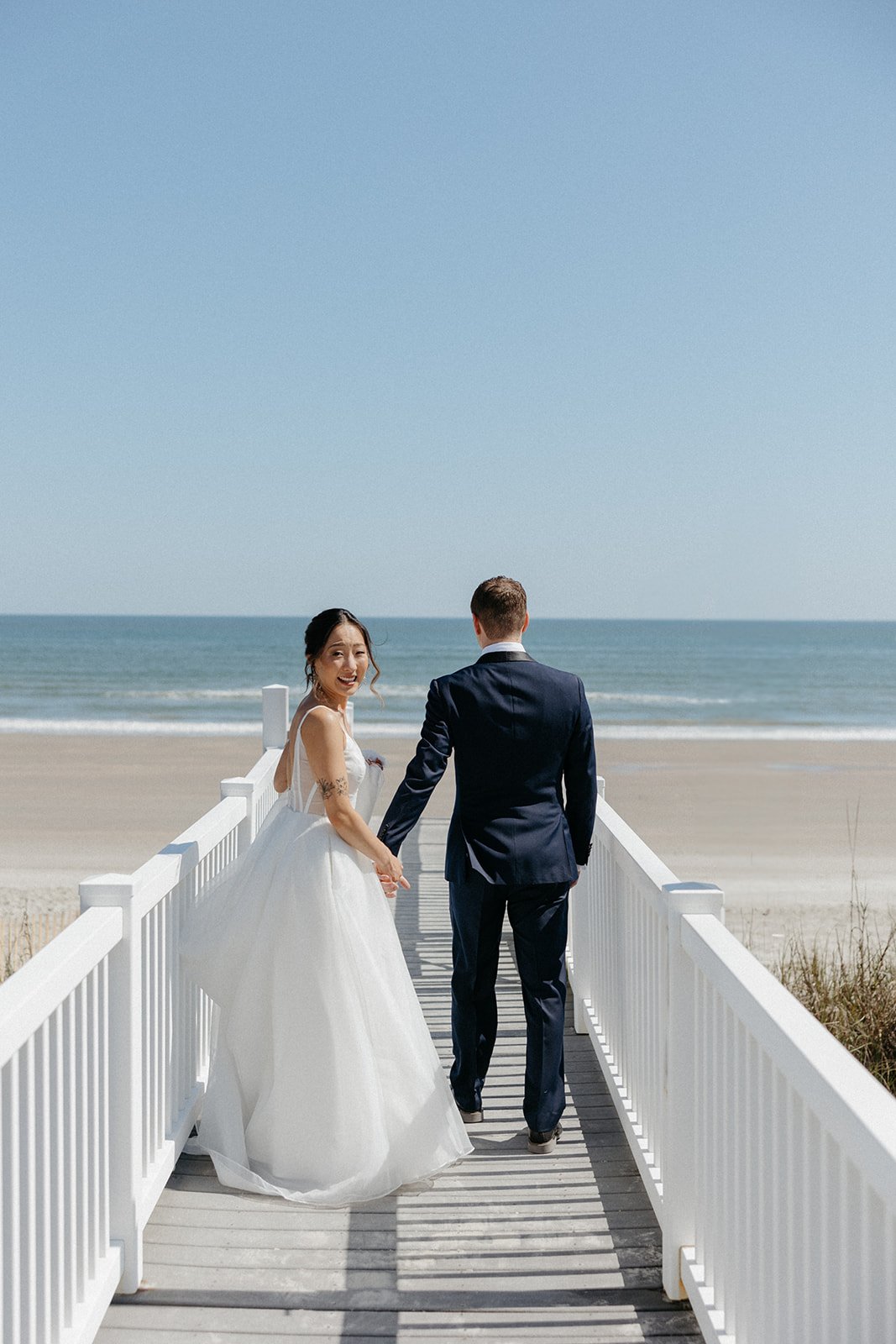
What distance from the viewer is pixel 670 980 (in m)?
2.80

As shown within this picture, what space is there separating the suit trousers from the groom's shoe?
0.06 ft

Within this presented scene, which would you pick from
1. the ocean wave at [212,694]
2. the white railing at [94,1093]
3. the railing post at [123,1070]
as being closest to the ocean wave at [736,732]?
the ocean wave at [212,694]

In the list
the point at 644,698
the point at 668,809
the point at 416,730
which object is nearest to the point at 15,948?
the point at 668,809

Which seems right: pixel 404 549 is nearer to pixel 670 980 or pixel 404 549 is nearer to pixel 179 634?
pixel 179 634

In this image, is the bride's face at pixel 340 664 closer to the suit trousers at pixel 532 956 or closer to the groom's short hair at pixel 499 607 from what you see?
the groom's short hair at pixel 499 607

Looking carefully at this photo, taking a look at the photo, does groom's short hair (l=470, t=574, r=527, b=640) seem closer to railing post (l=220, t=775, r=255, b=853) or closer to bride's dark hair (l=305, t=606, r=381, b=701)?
bride's dark hair (l=305, t=606, r=381, b=701)

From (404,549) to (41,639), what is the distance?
27.7 m

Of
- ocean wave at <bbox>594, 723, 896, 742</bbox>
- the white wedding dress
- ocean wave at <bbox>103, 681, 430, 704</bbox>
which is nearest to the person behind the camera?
the white wedding dress

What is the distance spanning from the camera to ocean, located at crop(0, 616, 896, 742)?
3098 centimetres

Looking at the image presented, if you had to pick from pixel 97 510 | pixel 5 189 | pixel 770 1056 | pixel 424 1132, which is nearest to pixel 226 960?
pixel 424 1132

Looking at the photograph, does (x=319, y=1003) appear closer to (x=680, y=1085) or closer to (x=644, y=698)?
(x=680, y=1085)

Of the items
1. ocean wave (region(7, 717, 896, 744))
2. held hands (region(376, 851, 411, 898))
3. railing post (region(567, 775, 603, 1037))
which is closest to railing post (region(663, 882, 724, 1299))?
held hands (region(376, 851, 411, 898))

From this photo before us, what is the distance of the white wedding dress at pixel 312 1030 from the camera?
3307 mm

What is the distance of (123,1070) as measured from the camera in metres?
2.73
